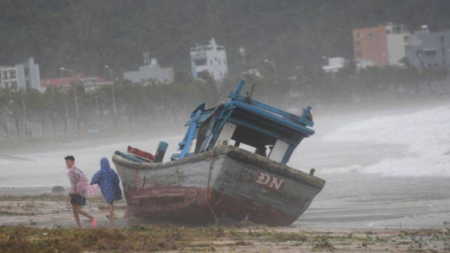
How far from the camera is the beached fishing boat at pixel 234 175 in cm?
1580

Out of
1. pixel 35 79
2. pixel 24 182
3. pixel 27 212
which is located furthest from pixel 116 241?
pixel 35 79

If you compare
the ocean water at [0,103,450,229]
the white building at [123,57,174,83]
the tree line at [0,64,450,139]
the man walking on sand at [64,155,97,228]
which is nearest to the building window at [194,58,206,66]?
the white building at [123,57,174,83]

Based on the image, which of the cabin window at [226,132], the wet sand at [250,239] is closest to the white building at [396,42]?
the cabin window at [226,132]

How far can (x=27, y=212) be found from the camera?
19328mm

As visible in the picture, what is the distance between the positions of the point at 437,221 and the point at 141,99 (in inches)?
3917

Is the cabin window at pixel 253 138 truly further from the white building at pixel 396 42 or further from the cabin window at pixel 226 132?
the white building at pixel 396 42

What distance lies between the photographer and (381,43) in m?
190

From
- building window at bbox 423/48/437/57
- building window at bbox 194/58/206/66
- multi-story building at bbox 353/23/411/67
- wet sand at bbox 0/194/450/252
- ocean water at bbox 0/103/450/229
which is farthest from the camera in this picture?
multi-story building at bbox 353/23/411/67

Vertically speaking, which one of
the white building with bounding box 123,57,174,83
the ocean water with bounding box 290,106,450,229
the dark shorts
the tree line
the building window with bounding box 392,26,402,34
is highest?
the building window with bounding box 392,26,402,34

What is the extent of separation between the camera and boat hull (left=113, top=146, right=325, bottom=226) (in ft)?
51.6

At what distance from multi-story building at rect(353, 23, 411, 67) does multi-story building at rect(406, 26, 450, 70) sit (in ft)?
28.4

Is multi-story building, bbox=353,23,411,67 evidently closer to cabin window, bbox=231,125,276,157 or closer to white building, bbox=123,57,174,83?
white building, bbox=123,57,174,83

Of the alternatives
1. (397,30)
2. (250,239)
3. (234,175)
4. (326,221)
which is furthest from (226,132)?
(397,30)

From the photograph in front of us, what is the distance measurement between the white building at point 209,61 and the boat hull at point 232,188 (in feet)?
487
